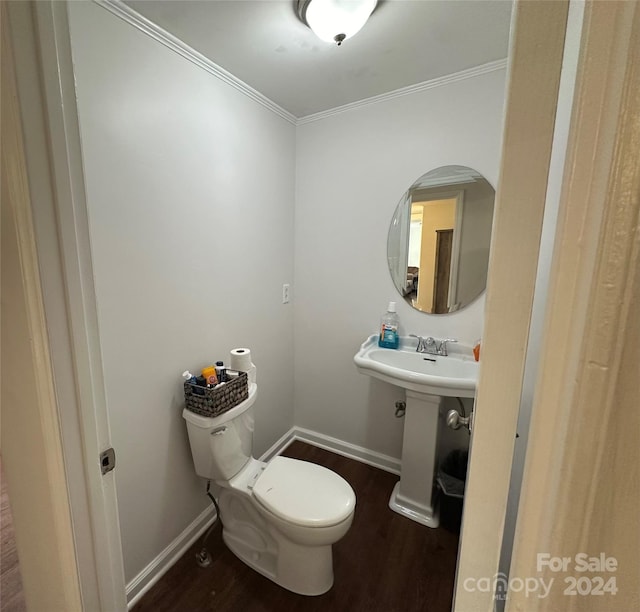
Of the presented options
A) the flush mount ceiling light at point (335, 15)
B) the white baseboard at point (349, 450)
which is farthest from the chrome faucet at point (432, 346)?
the flush mount ceiling light at point (335, 15)

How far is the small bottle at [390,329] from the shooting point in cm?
181

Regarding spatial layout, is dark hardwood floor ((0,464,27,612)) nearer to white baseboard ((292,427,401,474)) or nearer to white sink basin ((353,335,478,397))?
white baseboard ((292,427,401,474))

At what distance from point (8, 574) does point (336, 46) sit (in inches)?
104

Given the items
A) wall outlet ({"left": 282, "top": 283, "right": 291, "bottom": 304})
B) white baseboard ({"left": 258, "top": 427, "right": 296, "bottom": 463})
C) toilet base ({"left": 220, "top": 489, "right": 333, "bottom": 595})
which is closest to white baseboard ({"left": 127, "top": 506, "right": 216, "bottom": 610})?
toilet base ({"left": 220, "top": 489, "right": 333, "bottom": 595})

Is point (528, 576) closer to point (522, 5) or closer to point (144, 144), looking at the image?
point (522, 5)

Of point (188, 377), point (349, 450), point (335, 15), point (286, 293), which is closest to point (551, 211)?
point (335, 15)

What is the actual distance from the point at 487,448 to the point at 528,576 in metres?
0.13

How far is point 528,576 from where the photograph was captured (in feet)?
1.11

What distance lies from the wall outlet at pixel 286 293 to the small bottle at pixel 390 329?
659mm

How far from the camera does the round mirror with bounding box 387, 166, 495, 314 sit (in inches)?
63.2

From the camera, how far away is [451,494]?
1.55 m

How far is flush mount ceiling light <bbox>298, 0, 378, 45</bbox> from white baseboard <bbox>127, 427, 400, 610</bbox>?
7.15 feet

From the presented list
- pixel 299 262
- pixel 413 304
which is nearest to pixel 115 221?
pixel 299 262

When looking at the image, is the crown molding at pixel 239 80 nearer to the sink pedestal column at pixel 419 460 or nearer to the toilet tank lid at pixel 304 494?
the sink pedestal column at pixel 419 460
